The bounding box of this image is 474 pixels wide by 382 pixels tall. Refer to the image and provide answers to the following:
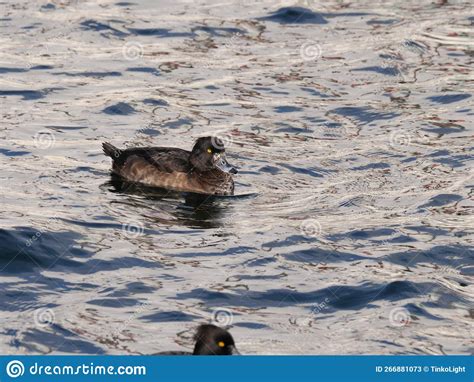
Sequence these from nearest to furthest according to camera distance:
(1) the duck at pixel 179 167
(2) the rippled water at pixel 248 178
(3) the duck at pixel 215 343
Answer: (3) the duck at pixel 215 343 → (2) the rippled water at pixel 248 178 → (1) the duck at pixel 179 167

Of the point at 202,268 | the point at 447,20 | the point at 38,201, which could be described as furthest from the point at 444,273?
the point at 447,20

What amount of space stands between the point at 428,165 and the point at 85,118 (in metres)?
5.74

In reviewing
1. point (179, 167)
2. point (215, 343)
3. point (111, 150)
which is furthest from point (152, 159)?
point (215, 343)

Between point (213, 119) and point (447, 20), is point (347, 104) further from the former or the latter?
point (447, 20)

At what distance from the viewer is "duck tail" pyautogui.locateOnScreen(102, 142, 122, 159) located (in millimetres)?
18672

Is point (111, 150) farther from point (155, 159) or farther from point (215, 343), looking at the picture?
point (215, 343)

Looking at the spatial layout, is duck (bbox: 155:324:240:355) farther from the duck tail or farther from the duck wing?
the duck tail

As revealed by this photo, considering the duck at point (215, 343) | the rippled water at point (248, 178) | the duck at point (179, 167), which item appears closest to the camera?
the duck at point (215, 343)

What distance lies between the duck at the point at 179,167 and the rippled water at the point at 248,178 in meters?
0.36

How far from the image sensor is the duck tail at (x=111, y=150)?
18672 mm

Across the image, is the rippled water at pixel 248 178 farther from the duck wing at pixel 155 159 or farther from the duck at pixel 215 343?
the duck at pixel 215 343

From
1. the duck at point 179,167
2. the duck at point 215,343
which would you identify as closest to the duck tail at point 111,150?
the duck at point 179,167

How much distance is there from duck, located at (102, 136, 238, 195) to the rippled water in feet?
1.17

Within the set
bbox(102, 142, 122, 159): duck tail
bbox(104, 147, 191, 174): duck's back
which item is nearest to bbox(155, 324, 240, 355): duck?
bbox(104, 147, 191, 174): duck's back
